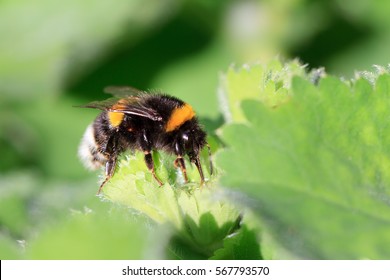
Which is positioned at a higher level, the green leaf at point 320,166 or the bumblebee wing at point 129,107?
the bumblebee wing at point 129,107

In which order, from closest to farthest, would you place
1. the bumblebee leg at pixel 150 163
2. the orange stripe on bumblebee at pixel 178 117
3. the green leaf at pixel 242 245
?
1. the green leaf at pixel 242 245
2. the bumblebee leg at pixel 150 163
3. the orange stripe on bumblebee at pixel 178 117

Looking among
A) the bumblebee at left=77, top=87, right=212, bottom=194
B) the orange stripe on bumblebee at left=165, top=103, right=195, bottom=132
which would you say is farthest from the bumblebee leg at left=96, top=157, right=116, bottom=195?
the orange stripe on bumblebee at left=165, top=103, right=195, bottom=132

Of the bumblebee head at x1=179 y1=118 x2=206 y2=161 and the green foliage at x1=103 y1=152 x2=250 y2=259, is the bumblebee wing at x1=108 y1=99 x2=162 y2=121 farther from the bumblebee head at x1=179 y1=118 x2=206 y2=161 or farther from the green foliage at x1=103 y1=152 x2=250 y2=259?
the green foliage at x1=103 y1=152 x2=250 y2=259

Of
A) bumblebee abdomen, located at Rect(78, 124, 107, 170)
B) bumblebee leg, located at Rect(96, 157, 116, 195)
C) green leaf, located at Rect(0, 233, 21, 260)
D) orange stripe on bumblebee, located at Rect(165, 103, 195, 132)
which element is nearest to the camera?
green leaf, located at Rect(0, 233, 21, 260)

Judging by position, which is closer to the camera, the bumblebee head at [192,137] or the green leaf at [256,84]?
the green leaf at [256,84]

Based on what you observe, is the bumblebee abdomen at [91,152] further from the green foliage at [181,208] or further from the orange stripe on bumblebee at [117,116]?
the green foliage at [181,208]

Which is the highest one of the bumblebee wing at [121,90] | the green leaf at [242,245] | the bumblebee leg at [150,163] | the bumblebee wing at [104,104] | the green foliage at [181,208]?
the bumblebee wing at [121,90]

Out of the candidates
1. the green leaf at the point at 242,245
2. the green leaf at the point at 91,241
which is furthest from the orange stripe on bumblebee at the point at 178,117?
the green leaf at the point at 91,241
